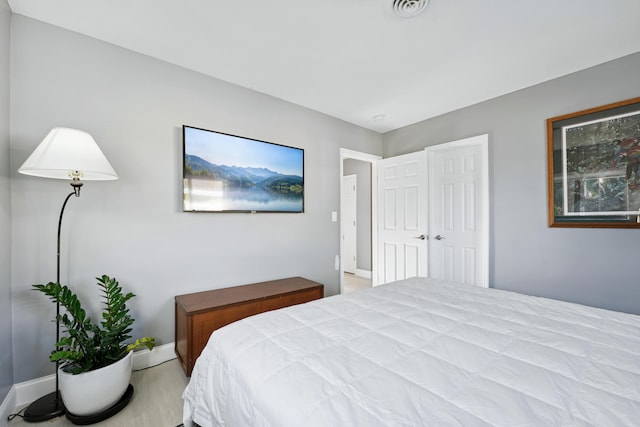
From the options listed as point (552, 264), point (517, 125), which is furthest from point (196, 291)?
point (517, 125)

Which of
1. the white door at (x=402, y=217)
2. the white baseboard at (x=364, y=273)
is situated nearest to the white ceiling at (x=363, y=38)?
the white door at (x=402, y=217)

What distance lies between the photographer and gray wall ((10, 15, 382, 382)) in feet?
5.68

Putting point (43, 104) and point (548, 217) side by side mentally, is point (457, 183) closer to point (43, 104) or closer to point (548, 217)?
point (548, 217)

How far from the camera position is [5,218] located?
1601 millimetres

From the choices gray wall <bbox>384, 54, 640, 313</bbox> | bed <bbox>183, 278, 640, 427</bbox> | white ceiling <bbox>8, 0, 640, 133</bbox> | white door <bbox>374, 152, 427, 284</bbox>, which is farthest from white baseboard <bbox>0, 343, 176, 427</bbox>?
gray wall <bbox>384, 54, 640, 313</bbox>

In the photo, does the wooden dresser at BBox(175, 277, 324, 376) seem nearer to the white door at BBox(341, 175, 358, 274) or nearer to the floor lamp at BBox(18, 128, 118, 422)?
the floor lamp at BBox(18, 128, 118, 422)

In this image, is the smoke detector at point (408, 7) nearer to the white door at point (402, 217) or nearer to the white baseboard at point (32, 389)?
the white door at point (402, 217)

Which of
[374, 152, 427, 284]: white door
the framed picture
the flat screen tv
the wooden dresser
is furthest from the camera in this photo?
[374, 152, 427, 284]: white door

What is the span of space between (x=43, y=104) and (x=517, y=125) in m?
3.95

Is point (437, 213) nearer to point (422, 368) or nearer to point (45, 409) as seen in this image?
point (422, 368)

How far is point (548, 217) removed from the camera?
255 centimetres

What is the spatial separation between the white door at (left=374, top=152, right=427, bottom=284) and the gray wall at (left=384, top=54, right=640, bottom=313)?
67 cm

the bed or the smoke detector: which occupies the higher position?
the smoke detector

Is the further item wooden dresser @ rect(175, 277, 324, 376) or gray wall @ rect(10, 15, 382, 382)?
wooden dresser @ rect(175, 277, 324, 376)
